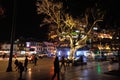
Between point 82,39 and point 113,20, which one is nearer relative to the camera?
point 113,20

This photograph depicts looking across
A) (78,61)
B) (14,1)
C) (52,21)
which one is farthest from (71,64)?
(14,1)

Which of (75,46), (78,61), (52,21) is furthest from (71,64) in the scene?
(52,21)

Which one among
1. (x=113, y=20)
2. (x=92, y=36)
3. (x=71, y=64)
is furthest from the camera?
(x=92, y=36)

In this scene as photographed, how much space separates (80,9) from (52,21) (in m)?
21.3

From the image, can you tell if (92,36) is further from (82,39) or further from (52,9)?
(52,9)

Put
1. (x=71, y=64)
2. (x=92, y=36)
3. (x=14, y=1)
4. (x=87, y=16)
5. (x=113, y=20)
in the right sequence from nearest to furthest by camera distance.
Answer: (x=113, y=20) < (x=14, y=1) < (x=71, y=64) < (x=87, y=16) < (x=92, y=36)

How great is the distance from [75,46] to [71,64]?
5678mm

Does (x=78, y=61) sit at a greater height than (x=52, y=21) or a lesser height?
lesser

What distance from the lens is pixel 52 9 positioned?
41219 millimetres

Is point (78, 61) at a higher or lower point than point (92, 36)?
lower

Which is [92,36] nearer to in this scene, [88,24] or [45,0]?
[88,24]

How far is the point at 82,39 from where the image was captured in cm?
4184

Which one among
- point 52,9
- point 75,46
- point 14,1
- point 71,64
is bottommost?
point 71,64

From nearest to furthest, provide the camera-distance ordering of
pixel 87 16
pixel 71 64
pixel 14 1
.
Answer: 1. pixel 14 1
2. pixel 71 64
3. pixel 87 16
